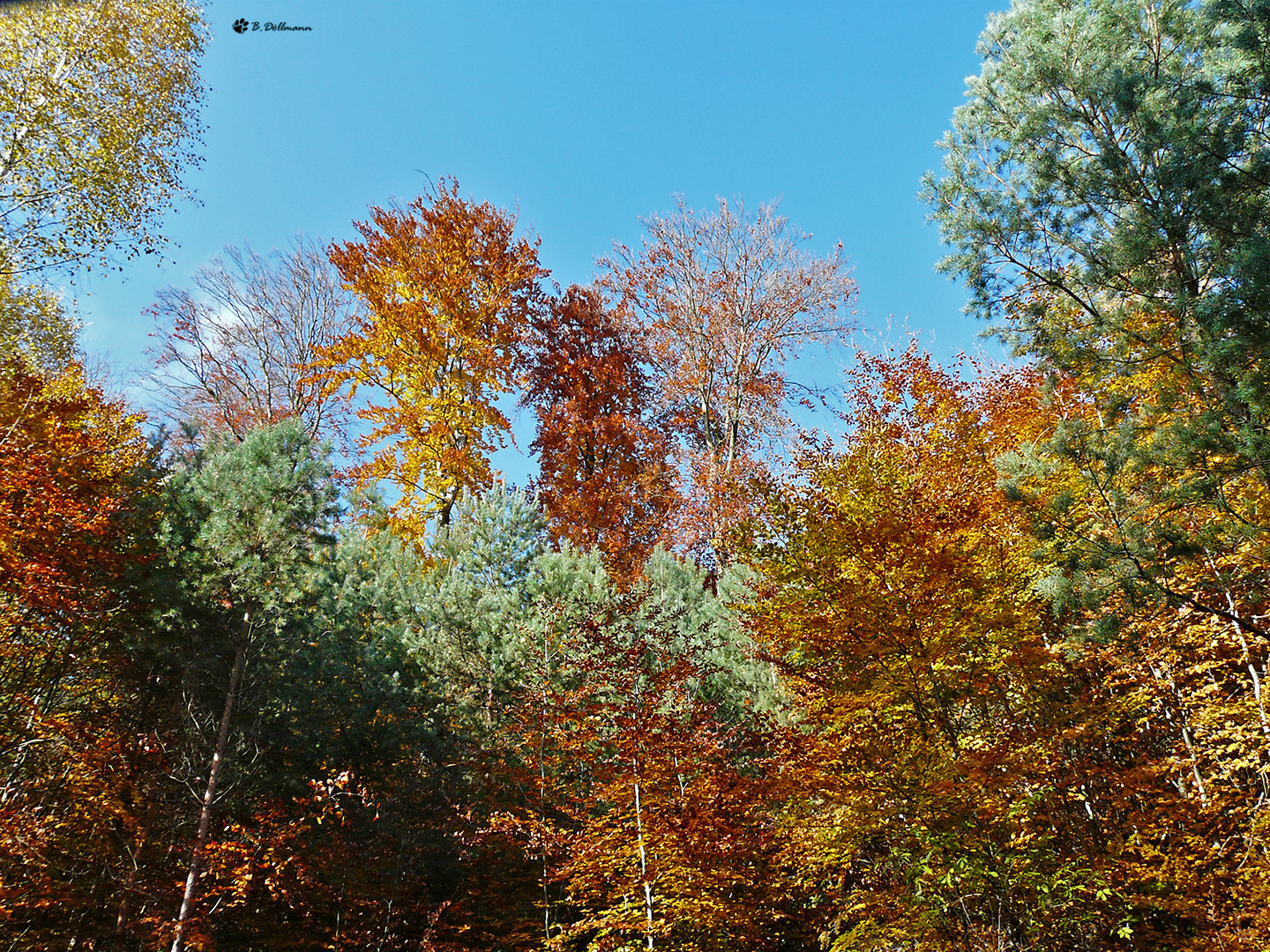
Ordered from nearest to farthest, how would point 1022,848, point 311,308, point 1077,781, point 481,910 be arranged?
point 1022,848 → point 1077,781 → point 481,910 → point 311,308

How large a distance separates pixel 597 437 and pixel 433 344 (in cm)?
464

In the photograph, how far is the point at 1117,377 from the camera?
7.21m

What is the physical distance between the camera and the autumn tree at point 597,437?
54.8 feet

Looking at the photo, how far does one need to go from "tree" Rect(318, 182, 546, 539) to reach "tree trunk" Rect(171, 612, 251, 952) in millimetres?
7591

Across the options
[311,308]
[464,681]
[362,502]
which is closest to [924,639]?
[464,681]

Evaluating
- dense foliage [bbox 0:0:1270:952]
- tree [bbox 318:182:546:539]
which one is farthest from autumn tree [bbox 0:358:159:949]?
tree [bbox 318:182:546:539]

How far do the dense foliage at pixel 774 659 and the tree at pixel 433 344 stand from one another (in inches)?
210

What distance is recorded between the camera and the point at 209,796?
6609 mm

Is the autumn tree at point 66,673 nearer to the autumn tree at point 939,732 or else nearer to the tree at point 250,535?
the tree at point 250,535

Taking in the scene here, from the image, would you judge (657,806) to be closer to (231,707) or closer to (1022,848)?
(1022,848)

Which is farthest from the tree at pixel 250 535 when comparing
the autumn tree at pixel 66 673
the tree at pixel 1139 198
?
the tree at pixel 1139 198

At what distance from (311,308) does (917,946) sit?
18753 mm

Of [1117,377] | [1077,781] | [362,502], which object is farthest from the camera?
[362,502]

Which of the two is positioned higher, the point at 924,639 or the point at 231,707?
the point at 924,639
